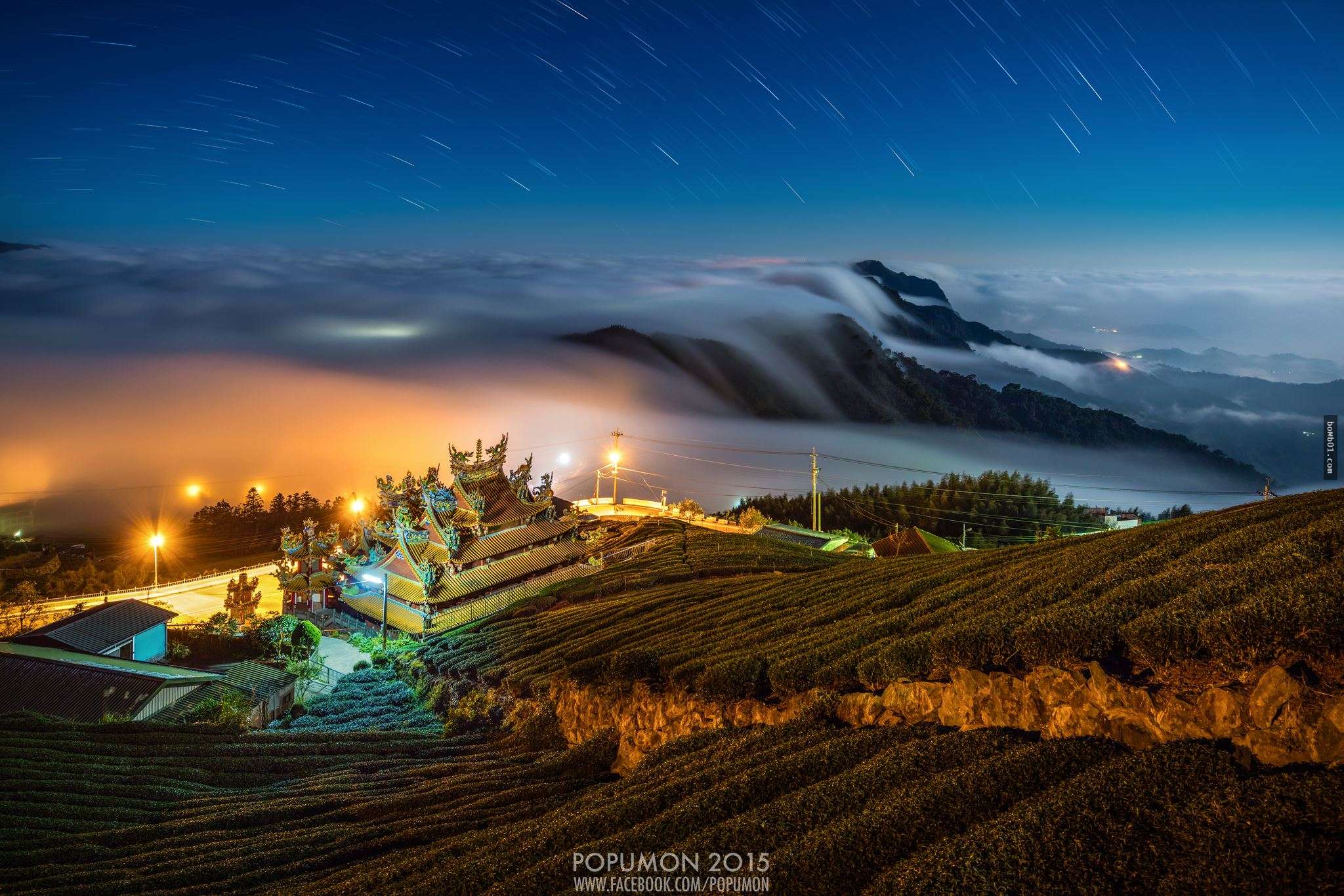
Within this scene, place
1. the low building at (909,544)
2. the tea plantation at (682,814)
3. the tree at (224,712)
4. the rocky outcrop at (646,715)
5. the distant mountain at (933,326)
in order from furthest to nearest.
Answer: the distant mountain at (933,326), the low building at (909,544), the tree at (224,712), the rocky outcrop at (646,715), the tea plantation at (682,814)

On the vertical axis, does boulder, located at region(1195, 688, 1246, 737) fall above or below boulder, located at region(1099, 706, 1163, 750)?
above

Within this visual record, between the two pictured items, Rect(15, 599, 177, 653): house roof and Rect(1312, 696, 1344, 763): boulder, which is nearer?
Rect(1312, 696, 1344, 763): boulder

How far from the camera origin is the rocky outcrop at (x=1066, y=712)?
5.78 metres

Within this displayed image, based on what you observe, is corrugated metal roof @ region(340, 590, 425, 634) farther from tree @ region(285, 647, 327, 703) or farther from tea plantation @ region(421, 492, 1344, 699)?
tea plantation @ region(421, 492, 1344, 699)

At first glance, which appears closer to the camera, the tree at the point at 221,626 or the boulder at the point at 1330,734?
the boulder at the point at 1330,734

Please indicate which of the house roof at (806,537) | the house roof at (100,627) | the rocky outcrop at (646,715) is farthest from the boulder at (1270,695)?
the house roof at (806,537)

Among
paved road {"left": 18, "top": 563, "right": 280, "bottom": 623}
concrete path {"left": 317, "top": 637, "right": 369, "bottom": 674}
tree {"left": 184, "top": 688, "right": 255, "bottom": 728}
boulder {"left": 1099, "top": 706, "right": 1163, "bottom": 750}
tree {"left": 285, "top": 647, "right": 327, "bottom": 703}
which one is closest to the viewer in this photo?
boulder {"left": 1099, "top": 706, "right": 1163, "bottom": 750}

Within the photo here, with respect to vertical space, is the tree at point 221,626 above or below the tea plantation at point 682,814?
below

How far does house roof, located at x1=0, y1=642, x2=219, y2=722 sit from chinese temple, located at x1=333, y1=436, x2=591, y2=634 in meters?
8.38

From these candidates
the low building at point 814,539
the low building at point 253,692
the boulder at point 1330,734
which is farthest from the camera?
the low building at point 814,539

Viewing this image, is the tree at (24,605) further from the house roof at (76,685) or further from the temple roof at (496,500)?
the temple roof at (496,500)

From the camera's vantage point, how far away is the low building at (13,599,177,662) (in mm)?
22344

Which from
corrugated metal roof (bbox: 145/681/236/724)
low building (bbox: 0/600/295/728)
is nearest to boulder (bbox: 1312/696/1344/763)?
corrugated metal roof (bbox: 145/681/236/724)

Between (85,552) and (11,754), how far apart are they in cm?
4556
